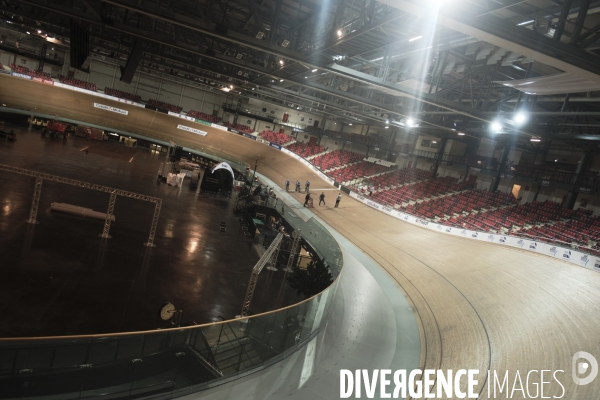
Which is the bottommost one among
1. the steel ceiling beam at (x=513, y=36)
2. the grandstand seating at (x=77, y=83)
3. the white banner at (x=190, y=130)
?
the white banner at (x=190, y=130)

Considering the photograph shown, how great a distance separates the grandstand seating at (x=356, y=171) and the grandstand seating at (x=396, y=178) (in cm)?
147

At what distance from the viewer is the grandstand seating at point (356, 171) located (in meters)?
37.1

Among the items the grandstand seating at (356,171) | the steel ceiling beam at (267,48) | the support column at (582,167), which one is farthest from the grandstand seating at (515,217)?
the grandstand seating at (356,171)

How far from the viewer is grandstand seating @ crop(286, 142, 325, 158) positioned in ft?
150

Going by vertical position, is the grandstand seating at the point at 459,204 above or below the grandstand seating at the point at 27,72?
below

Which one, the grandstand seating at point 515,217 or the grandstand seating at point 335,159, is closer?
the grandstand seating at point 515,217

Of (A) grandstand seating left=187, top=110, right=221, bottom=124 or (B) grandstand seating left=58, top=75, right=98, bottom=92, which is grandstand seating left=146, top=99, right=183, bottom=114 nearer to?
(A) grandstand seating left=187, top=110, right=221, bottom=124

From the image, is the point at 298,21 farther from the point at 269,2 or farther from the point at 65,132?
the point at 65,132

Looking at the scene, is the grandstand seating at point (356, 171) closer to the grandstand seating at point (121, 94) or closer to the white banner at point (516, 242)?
the white banner at point (516, 242)

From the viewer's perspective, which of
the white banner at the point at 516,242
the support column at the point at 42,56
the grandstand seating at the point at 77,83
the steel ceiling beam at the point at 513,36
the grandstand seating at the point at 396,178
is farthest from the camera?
the support column at the point at 42,56

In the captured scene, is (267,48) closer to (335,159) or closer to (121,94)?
(335,159)

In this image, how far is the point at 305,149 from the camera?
4703 centimetres

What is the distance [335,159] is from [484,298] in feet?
103

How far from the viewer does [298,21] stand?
1151 cm
